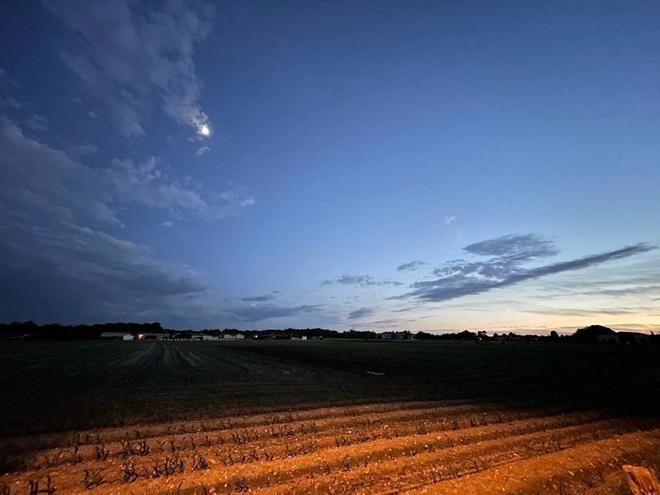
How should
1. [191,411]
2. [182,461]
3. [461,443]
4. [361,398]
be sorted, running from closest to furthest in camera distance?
[182,461] < [461,443] < [191,411] < [361,398]

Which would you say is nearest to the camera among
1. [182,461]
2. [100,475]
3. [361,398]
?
[100,475]

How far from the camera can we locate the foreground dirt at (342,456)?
8234mm

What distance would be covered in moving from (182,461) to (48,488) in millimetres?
2792

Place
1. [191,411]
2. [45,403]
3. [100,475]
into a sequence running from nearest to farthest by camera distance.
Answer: [100,475] < [191,411] < [45,403]

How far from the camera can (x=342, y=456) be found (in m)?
10.0

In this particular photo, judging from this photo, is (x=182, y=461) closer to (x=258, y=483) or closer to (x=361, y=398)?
(x=258, y=483)

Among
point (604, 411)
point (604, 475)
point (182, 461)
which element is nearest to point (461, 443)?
point (604, 475)

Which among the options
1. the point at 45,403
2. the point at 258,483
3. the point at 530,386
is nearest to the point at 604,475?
the point at 258,483

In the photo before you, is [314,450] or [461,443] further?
[461,443]

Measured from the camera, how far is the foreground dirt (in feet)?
27.0

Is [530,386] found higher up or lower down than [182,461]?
higher up

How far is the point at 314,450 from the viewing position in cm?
1052

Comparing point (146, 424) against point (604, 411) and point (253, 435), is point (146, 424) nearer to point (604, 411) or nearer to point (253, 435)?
point (253, 435)

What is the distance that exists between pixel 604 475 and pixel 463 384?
1756 cm
